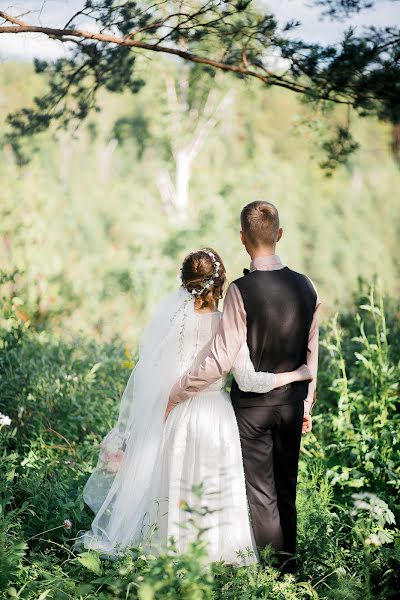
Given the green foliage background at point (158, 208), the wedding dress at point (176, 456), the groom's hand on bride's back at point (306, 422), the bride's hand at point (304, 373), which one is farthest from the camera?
the green foliage background at point (158, 208)

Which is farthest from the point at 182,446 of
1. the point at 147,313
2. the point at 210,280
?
the point at 147,313

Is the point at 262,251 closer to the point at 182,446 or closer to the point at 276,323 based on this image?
the point at 276,323

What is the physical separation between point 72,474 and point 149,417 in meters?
1.02

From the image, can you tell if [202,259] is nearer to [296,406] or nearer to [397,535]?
[296,406]

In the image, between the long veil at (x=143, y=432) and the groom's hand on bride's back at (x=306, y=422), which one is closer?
the long veil at (x=143, y=432)

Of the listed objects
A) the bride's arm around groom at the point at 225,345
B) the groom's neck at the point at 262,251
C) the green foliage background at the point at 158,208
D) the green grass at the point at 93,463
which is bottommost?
the green grass at the point at 93,463

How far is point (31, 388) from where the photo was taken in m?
4.70

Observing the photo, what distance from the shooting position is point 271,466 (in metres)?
2.98

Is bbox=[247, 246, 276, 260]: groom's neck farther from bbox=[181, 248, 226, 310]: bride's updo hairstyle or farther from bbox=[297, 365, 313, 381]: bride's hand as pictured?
bbox=[297, 365, 313, 381]: bride's hand

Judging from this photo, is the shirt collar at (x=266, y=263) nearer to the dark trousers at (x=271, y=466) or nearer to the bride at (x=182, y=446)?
the bride at (x=182, y=446)

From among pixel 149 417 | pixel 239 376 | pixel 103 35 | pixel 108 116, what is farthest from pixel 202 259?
pixel 108 116

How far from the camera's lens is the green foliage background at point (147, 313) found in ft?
8.93

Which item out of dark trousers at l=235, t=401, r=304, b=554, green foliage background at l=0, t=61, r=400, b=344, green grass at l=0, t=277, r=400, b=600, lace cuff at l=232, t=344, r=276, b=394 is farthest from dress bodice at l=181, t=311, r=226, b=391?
green foliage background at l=0, t=61, r=400, b=344

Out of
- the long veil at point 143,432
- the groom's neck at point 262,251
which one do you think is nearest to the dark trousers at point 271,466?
the long veil at point 143,432
